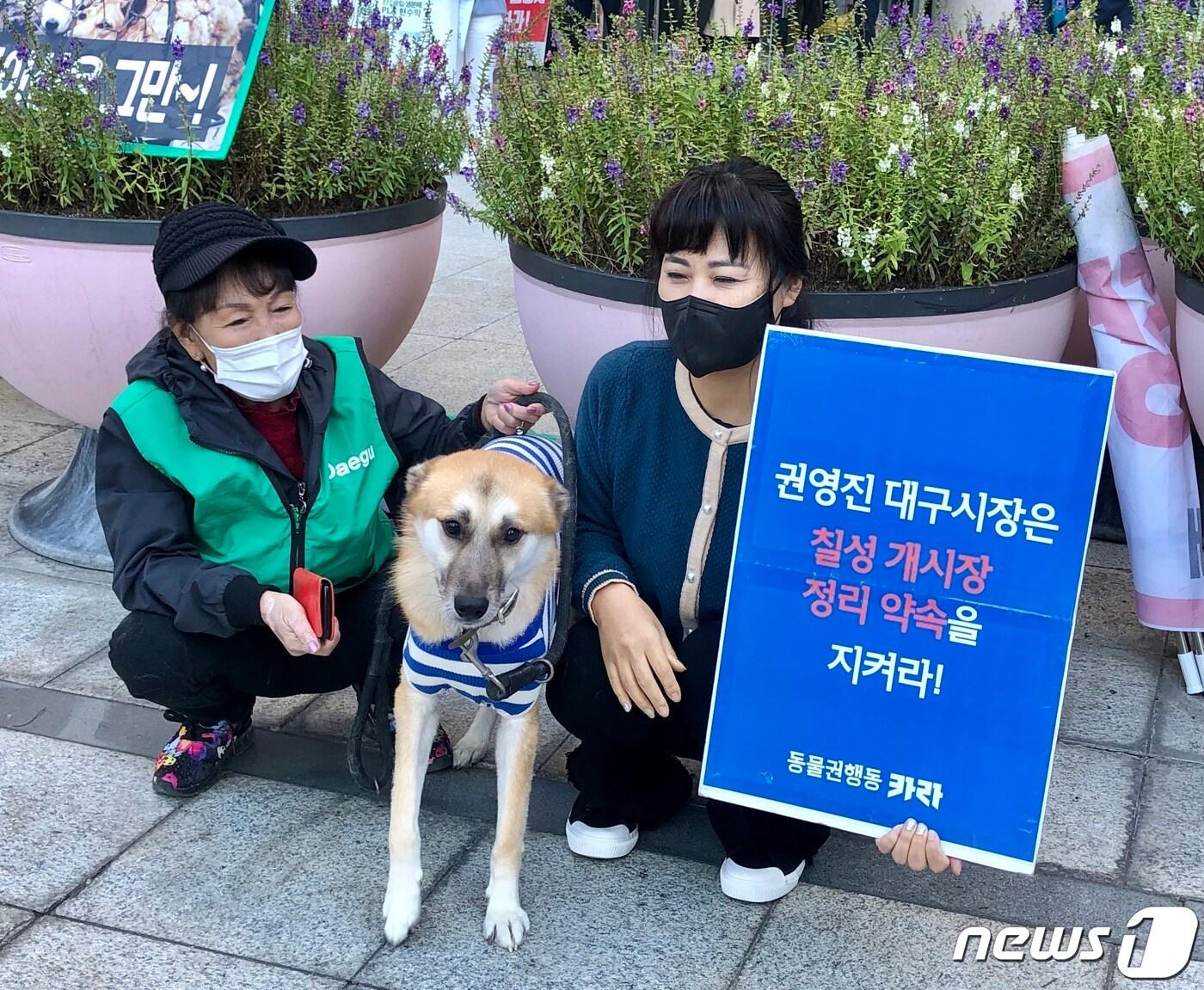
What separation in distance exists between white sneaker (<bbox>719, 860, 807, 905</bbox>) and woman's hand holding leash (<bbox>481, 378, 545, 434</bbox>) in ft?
3.63

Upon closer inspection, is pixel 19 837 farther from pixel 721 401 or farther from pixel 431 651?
pixel 721 401

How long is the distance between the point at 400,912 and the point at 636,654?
71 centimetres

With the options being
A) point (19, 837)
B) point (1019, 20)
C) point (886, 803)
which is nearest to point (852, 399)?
point (886, 803)

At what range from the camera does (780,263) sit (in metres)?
2.71

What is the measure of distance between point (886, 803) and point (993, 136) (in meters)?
1.96

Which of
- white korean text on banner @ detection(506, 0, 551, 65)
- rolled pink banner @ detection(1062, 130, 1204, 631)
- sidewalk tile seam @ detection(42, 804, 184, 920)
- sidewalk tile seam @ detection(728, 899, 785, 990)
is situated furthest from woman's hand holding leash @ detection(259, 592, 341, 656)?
white korean text on banner @ detection(506, 0, 551, 65)

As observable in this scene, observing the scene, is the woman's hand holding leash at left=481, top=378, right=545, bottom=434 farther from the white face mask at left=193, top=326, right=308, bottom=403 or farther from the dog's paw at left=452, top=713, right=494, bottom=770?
the dog's paw at left=452, top=713, right=494, bottom=770

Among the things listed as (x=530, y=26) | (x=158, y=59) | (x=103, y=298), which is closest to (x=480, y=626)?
(x=103, y=298)

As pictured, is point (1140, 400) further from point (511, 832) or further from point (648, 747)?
point (511, 832)

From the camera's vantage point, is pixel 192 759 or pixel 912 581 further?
pixel 192 759

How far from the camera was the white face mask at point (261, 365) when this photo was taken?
2922 mm

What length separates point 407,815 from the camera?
107 inches

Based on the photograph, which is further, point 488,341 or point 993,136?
point 488,341

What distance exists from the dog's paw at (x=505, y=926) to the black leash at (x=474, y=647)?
43 cm
